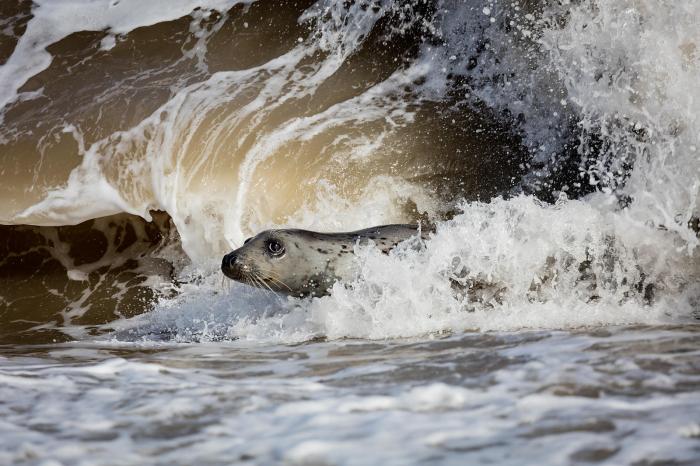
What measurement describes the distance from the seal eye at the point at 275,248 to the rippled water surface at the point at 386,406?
5.40 feet

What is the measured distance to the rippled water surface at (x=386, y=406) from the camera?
184cm

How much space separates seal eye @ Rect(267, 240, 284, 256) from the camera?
194 inches

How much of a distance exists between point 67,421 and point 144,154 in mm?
5533

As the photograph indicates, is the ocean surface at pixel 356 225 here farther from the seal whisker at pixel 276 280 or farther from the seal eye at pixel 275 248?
the seal eye at pixel 275 248

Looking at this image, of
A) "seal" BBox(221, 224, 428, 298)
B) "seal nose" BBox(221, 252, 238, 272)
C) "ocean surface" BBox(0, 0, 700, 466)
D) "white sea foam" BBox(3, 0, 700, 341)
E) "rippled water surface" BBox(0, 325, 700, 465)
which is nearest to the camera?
"rippled water surface" BBox(0, 325, 700, 465)

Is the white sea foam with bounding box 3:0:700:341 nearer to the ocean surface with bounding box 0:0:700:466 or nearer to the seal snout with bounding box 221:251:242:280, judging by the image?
the ocean surface with bounding box 0:0:700:466

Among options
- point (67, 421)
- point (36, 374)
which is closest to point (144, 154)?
point (36, 374)

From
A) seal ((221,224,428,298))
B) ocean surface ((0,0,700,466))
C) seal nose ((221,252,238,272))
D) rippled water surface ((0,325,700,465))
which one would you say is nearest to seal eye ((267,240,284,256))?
seal ((221,224,428,298))

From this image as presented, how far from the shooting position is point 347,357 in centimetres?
323

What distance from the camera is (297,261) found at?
4961mm

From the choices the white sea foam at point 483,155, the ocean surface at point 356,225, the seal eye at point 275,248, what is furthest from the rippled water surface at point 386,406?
the seal eye at point 275,248

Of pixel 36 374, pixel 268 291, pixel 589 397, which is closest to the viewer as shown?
pixel 589 397

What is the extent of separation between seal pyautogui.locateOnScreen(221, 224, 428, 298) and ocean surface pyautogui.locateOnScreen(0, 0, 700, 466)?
145mm

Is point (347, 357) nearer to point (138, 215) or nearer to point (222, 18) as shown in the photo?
point (138, 215)
